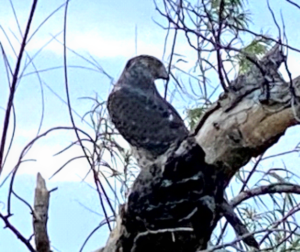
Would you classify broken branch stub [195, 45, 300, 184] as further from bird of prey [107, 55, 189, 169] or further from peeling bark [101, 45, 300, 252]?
bird of prey [107, 55, 189, 169]

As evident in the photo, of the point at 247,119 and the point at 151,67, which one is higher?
the point at 151,67

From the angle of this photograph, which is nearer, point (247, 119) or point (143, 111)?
point (247, 119)

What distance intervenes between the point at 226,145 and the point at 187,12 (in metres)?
0.39

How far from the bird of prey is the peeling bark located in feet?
1.16

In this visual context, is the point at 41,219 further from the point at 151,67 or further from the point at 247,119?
the point at 151,67

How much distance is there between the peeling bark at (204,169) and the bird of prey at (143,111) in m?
0.35

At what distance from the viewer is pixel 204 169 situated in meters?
0.84

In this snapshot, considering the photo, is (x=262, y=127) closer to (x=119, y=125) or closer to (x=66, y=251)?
(x=66, y=251)

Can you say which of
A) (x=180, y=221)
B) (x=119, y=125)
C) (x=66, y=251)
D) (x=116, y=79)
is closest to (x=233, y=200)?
(x=180, y=221)

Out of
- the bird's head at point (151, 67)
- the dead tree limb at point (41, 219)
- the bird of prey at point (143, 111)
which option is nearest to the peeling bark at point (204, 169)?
the dead tree limb at point (41, 219)

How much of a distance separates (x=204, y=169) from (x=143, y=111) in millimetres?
556

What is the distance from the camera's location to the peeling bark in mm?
817

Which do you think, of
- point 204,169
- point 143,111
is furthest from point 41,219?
point 143,111

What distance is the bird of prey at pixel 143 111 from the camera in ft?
4.09
